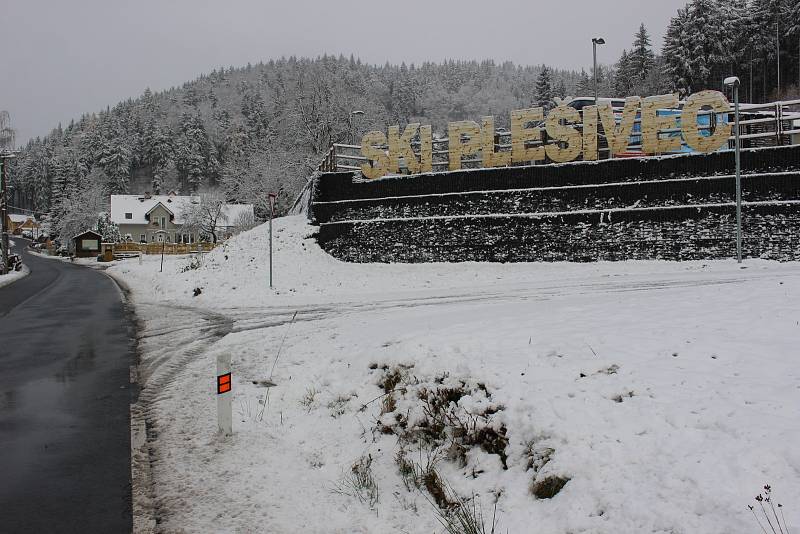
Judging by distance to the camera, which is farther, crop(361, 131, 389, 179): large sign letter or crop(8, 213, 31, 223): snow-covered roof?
crop(8, 213, 31, 223): snow-covered roof

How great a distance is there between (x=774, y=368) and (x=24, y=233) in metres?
183

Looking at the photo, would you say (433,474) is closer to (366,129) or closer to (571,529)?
(571,529)

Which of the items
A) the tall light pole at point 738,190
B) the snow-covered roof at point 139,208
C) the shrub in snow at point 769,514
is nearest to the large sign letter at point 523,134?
the tall light pole at point 738,190

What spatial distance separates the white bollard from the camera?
6.49 m

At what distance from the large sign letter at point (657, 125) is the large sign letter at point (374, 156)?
10.7m

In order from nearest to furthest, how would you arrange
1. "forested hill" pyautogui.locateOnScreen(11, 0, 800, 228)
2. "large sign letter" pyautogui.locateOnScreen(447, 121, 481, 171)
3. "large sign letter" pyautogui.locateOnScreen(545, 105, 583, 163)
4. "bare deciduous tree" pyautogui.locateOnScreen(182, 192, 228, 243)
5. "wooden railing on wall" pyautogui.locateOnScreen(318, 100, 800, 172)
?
"wooden railing on wall" pyautogui.locateOnScreen(318, 100, 800, 172), "large sign letter" pyautogui.locateOnScreen(545, 105, 583, 163), "large sign letter" pyautogui.locateOnScreen(447, 121, 481, 171), "forested hill" pyautogui.locateOnScreen(11, 0, 800, 228), "bare deciduous tree" pyautogui.locateOnScreen(182, 192, 228, 243)

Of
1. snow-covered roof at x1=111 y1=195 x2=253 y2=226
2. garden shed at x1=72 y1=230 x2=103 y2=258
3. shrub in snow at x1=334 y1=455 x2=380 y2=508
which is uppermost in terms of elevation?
snow-covered roof at x1=111 y1=195 x2=253 y2=226

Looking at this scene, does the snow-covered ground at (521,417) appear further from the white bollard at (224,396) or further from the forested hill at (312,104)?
the forested hill at (312,104)

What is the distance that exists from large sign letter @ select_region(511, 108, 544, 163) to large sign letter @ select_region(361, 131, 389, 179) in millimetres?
5852

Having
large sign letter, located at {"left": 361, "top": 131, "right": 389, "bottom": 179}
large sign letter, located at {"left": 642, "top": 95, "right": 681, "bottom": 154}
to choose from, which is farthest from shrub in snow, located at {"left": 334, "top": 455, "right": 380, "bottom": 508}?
large sign letter, located at {"left": 361, "top": 131, "right": 389, "bottom": 179}

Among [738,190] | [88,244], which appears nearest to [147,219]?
[88,244]

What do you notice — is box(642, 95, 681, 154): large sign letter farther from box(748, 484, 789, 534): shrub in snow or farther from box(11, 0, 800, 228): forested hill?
box(11, 0, 800, 228): forested hill

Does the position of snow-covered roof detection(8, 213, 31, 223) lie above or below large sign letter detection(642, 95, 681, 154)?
above

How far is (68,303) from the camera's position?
2084 centimetres
